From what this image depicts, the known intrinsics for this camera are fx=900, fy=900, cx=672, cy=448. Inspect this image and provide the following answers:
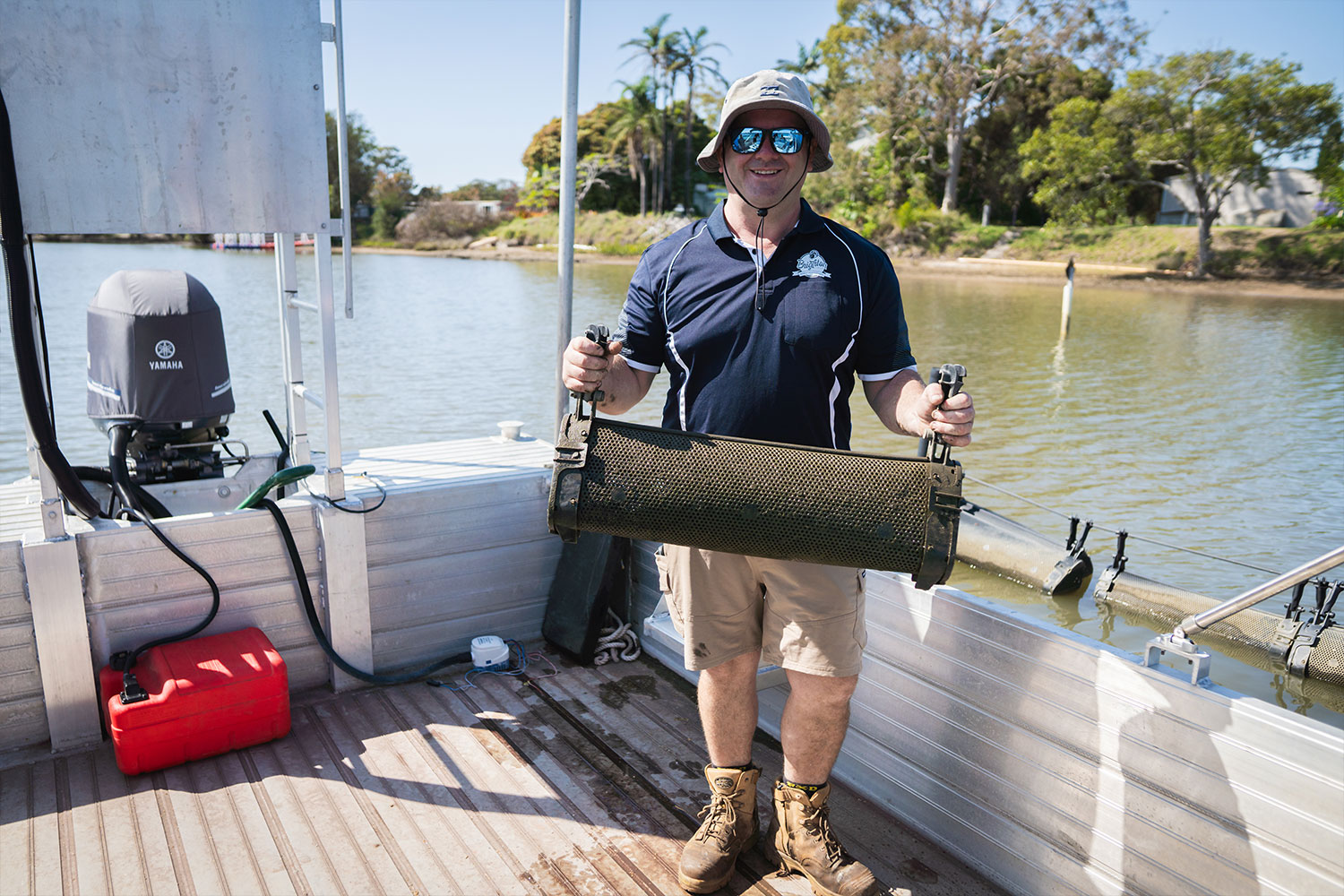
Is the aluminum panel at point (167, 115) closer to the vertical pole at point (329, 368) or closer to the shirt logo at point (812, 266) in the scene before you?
the vertical pole at point (329, 368)

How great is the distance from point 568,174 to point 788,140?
167cm

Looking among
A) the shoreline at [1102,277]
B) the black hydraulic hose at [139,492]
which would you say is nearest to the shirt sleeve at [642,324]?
the black hydraulic hose at [139,492]

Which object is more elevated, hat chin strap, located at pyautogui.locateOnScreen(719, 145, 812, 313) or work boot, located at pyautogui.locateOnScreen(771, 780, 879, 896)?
hat chin strap, located at pyautogui.locateOnScreen(719, 145, 812, 313)

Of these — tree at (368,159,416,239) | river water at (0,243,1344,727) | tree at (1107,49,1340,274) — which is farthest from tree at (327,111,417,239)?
tree at (1107,49,1340,274)

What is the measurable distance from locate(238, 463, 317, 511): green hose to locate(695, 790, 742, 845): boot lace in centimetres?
174

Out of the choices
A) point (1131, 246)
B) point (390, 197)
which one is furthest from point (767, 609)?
point (390, 197)

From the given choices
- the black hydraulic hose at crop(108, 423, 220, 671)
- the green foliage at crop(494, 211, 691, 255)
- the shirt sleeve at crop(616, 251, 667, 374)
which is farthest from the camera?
the green foliage at crop(494, 211, 691, 255)

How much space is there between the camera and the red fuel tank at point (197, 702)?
251cm

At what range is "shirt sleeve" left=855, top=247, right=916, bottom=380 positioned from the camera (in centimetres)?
201

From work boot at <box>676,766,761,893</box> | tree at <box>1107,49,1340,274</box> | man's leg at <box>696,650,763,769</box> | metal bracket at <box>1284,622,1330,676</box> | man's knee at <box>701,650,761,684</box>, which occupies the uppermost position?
tree at <box>1107,49,1340,274</box>

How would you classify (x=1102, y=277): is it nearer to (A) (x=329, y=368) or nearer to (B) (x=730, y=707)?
(A) (x=329, y=368)

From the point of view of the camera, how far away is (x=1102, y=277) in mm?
32500

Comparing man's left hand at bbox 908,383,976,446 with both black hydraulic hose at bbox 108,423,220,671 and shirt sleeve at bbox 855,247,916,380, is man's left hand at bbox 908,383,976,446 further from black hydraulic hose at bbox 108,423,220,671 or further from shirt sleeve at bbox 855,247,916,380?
black hydraulic hose at bbox 108,423,220,671

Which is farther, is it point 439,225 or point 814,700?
point 439,225
